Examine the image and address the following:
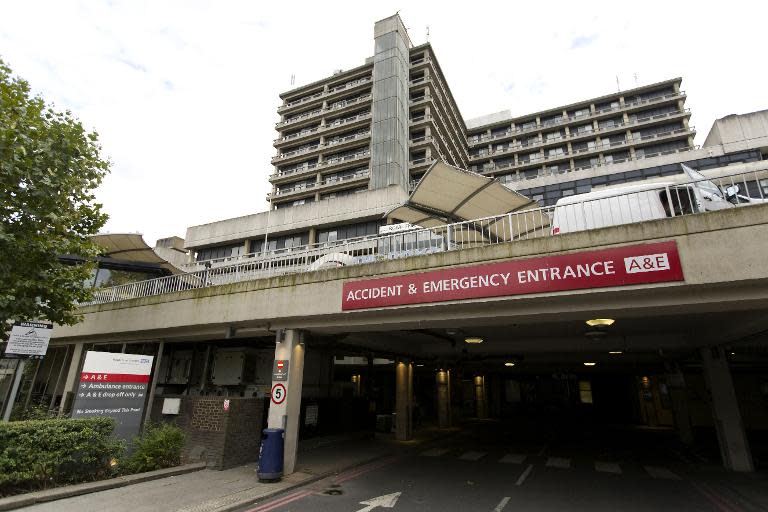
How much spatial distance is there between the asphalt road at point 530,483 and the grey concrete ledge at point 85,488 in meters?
3.56

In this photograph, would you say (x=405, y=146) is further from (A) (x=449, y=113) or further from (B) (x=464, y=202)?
(B) (x=464, y=202)

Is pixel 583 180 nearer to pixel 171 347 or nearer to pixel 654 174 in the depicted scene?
pixel 654 174

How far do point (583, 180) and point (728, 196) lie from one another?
44277mm

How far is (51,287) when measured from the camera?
11641 mm

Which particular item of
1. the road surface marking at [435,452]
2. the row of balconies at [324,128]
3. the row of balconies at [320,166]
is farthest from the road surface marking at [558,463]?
the row of balconies at [324,128]

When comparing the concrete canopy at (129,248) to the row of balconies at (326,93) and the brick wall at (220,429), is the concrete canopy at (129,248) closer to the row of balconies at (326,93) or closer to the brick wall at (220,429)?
the brick wall at (220,429)

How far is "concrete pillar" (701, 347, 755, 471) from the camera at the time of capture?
12.8 metres

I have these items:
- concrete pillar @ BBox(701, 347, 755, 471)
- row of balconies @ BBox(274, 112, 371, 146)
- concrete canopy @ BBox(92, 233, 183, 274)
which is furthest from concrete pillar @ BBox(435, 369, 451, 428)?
row of balconies @ BBox(274, 112, 371, 146)

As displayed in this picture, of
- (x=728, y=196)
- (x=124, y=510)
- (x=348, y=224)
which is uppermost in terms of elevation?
(x=348, y=224)

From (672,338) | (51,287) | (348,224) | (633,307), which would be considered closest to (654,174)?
(348,224)

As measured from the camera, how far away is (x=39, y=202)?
11195 mm

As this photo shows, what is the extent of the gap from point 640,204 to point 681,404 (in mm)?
Result: 14810

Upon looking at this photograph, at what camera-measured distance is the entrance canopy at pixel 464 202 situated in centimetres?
1186

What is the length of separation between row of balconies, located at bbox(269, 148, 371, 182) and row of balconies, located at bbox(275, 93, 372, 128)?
7571mm
